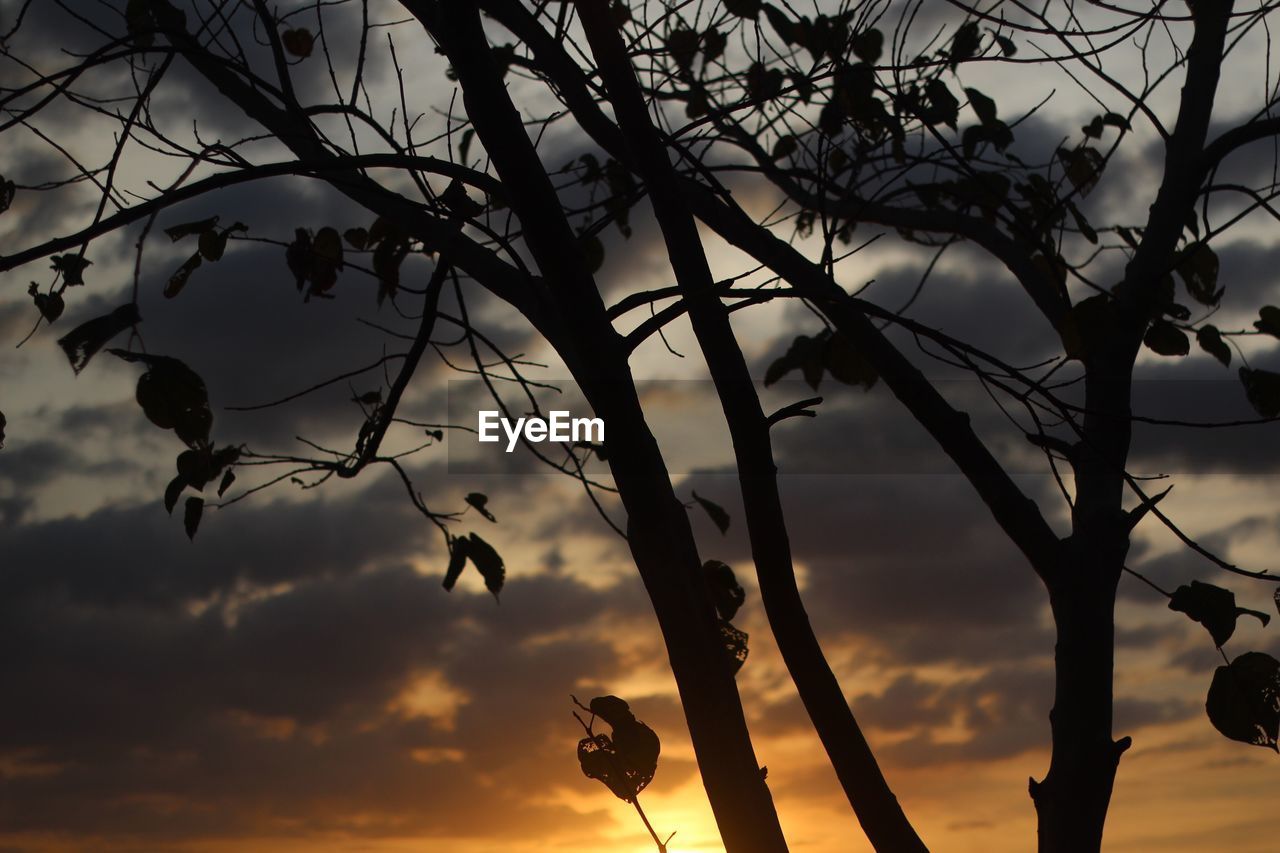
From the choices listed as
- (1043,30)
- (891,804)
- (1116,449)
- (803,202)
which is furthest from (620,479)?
(803,202)

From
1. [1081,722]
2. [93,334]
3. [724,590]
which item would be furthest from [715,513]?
[93,334]

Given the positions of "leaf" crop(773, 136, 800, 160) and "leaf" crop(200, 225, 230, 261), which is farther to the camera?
"leaf" crop(773, 136, 800, 160)

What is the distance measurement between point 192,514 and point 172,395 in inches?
52.2

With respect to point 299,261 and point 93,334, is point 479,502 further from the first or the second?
point 93,334

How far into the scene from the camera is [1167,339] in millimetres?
3195

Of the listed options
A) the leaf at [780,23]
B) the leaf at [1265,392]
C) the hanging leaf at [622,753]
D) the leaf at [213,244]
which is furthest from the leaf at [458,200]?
the leaf at [1265,392]

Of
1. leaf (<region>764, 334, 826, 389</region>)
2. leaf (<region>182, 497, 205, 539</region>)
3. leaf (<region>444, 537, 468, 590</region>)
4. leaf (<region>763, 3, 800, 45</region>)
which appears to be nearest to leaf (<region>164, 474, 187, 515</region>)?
leaf (<region>182, 497, 205, 539</region>)

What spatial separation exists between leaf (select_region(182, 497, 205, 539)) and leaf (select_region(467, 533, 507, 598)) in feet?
2.34

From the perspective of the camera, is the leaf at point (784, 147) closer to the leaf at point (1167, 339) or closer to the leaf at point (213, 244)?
the leaf at point (1167, 339)

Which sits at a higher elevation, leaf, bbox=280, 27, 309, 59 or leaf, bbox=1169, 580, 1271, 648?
leaf, bbox=280, 27, 309, 59

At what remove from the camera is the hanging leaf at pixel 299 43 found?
12.0 feet

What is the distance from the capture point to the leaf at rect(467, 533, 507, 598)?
297cm

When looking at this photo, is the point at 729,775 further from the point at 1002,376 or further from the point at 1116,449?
the point at 1116,449

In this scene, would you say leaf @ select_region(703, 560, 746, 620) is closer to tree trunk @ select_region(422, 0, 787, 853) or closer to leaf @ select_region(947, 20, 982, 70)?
tree trunk @ select_region(422, 0, 787, 853)
